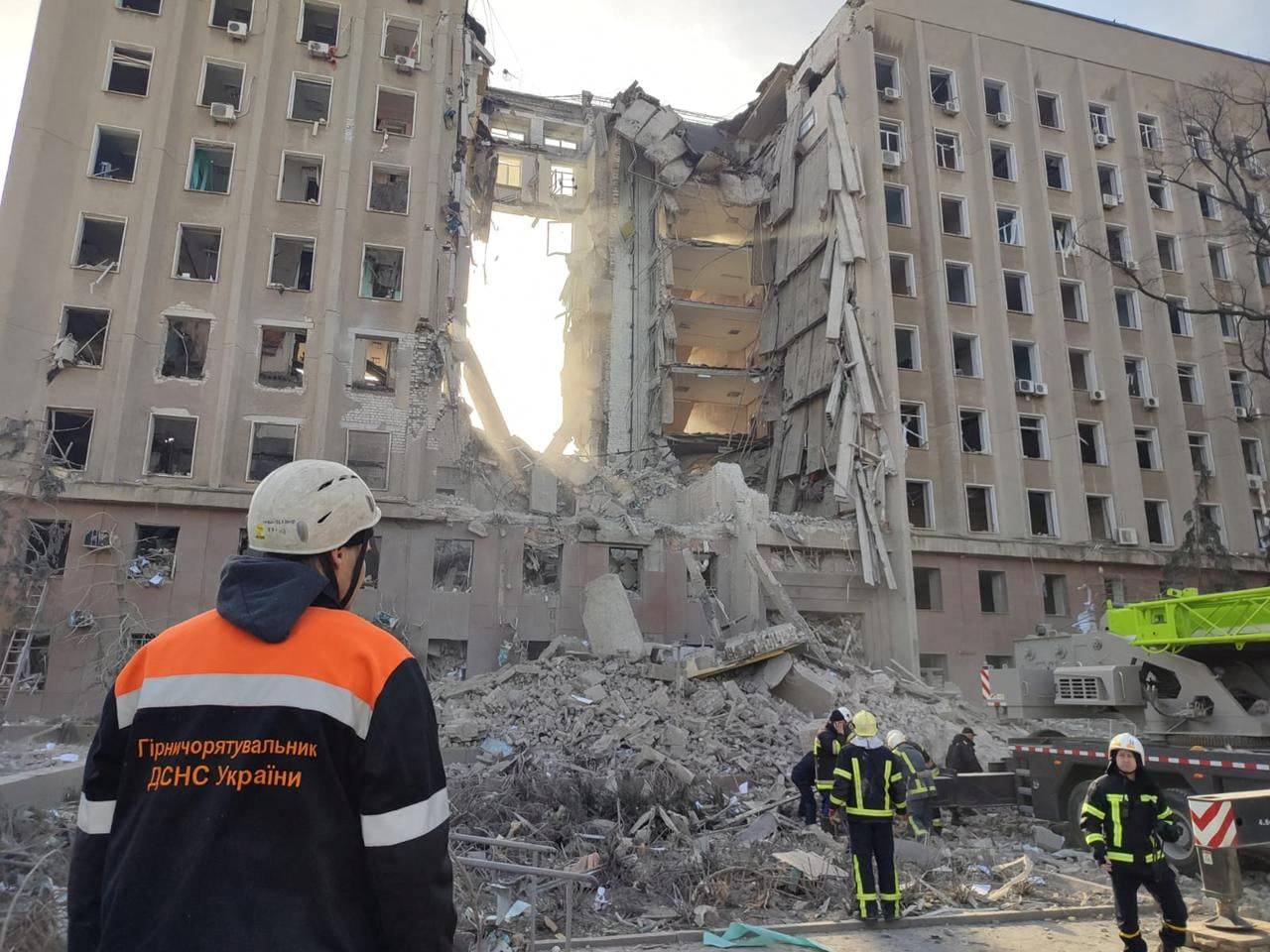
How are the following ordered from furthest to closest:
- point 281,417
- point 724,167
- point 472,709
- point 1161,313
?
point 724,167 < point 1161,313 < point 281,417 < point 472,709

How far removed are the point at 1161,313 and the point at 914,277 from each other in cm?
1020

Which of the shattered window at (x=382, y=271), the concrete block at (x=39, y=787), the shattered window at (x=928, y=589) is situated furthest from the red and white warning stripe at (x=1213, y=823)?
the shattered window at (x=382, y=271)

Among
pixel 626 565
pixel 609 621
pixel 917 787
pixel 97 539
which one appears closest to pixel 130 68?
pixel 97 539

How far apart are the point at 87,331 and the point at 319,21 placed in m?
12.3

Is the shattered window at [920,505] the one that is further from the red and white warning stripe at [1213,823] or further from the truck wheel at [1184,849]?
the red and white warning stripe at [1213,823]

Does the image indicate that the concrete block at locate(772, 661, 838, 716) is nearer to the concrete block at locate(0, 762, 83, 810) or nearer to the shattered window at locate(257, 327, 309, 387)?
the concrete block at locate(0, 762, 83, 810)

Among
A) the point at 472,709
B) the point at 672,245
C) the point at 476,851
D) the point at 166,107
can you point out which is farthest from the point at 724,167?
the point at 476,851

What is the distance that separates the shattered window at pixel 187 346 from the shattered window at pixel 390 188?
20.0 ft

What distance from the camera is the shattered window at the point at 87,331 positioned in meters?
22.0

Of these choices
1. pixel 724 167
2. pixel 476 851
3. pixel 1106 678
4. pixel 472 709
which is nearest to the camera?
pixel 476 851

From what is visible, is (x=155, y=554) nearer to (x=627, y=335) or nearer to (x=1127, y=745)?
(x=627, y=335)

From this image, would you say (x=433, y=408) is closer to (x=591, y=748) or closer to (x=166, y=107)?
(x=166, y=107)

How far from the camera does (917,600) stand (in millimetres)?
26125

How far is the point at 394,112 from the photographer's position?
26.8 meters
